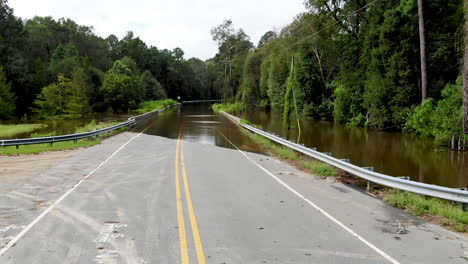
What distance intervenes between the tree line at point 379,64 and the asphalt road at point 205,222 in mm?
17417

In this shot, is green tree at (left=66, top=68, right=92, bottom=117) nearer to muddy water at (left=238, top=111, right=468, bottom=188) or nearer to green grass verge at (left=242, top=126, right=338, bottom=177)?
muddy water at (left=238, top=111, right=468, bottom=188)

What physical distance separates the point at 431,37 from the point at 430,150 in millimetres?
14878

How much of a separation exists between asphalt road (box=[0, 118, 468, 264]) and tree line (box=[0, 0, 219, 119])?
5023 centimetres

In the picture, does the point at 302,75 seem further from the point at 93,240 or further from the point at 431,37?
the point at 93,240

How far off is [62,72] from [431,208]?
7164 cm

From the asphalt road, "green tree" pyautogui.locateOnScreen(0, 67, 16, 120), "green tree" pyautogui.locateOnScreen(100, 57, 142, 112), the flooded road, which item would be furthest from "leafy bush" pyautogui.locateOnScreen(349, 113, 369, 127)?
"green tree" pyautogui.locateOnScreen(100, 57, 142, 112)

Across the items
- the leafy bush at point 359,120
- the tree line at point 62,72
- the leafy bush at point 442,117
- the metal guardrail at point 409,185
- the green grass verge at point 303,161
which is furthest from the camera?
the tree line at point 62,72

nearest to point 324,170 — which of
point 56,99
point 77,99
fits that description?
point 77,99

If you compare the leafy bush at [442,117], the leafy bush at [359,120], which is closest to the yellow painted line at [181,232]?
the leafy bush at [442,117]

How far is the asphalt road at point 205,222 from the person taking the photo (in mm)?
6289

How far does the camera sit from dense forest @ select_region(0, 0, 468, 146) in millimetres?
31156

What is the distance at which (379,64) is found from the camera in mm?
38219

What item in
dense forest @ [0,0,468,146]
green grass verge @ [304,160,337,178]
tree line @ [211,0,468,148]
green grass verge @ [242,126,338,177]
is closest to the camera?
green grass verge @ [304,160,337,178]

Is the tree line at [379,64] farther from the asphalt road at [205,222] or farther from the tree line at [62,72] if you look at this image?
the tree line at [62,72]
